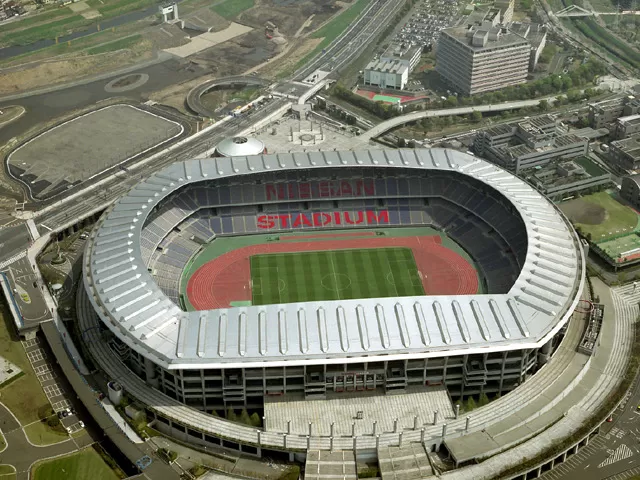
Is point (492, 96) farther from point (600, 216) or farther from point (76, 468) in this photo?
point (76, 468)

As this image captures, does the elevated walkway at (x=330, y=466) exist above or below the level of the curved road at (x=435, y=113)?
above

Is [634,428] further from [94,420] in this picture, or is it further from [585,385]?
[94,420]

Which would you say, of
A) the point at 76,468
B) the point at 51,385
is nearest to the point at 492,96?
the point at 51,385

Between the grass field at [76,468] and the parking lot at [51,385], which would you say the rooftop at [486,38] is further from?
the grass field at [76,468]

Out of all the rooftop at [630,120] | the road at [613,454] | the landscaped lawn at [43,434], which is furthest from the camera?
the rooftop at [630,120]

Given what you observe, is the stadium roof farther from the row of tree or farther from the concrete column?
the row of tree

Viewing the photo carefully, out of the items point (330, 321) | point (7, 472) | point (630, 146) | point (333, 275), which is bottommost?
point (333, 275)

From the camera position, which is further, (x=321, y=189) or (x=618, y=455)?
(x=321, y=189)

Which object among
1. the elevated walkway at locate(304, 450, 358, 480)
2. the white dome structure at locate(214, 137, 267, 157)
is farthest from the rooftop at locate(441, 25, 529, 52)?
the elevated walkway at locate(304, 450, 358, 480)

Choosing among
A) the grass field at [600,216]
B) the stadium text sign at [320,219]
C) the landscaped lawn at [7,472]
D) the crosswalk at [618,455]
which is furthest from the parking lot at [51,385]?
the grass field at [600,216]
